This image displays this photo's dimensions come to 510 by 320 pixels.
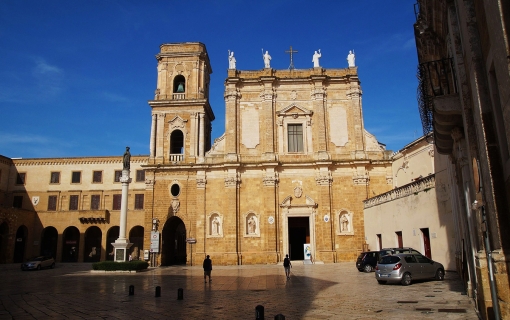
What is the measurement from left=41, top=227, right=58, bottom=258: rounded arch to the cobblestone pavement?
27793 millimetres

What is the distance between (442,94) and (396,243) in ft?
58.5

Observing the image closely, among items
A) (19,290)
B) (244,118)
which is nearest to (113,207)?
(244,118)

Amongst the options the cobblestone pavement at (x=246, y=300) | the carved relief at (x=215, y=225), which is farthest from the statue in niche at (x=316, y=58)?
the cobblestone pavement at (x=246, y=300)

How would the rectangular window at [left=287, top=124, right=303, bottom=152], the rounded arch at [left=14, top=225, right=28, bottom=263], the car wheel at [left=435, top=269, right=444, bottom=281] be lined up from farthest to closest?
1. the rounded arch at [left=14, top=225, right=28, bottom=263]
2. the rectangular window at [left=287, top=124, right=303, bottom=152]
3. the car wheel at [left=435, top=269, right=444, bottom=281]

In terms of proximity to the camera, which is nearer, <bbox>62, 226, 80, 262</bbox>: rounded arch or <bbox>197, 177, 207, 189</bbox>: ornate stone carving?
<bbox>197, 177, 207, 189</bbox>: ornate stone carving

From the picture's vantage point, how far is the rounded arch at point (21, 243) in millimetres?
42812

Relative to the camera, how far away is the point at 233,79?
34188 mm

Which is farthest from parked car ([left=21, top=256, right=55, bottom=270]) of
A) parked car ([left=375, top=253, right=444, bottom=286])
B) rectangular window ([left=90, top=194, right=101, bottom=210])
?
parked car ([left=375, top=253, right=444, bottom=286])

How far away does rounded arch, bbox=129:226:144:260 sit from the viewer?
1742 inches

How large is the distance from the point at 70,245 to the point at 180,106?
72.7ft

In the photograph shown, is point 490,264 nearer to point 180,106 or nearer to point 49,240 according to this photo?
point 180,106

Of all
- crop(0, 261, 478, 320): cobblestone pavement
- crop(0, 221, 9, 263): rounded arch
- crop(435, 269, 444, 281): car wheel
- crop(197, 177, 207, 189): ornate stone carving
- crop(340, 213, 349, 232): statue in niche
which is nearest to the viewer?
crop(0, 261, 478, 320): cobblestone pavement

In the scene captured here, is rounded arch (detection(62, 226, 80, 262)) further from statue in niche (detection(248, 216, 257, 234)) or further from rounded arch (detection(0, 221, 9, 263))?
statue in niche (detection(248, 216, 257, 234))

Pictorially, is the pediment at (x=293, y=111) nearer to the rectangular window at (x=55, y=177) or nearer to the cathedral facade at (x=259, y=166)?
the cathedral facade at (x=259, y=166)
